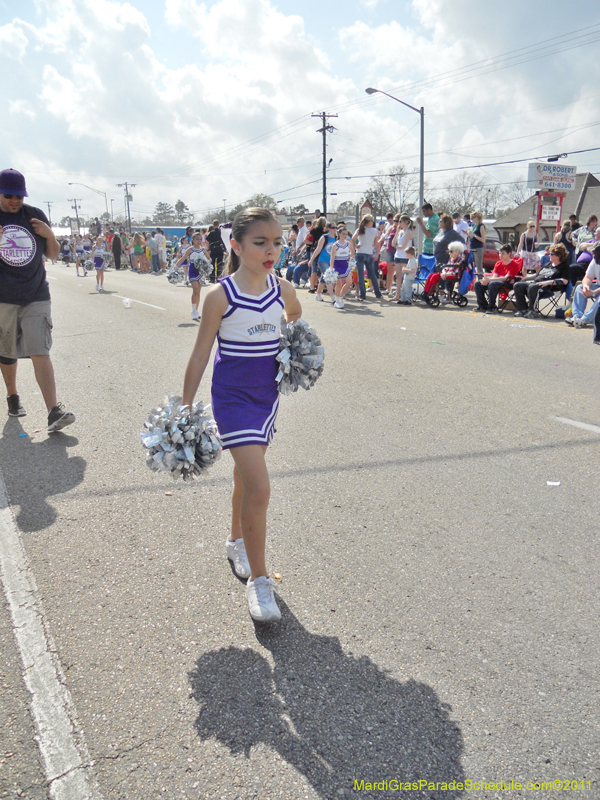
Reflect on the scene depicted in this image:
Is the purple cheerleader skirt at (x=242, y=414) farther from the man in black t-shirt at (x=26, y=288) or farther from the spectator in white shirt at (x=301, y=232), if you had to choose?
the spectator in white shirt at (x=301, y=232)

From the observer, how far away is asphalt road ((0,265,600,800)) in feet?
6.59

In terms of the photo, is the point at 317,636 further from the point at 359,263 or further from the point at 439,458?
the point at 359,263

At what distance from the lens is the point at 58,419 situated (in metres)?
5.11

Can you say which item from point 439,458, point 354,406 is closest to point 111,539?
point 439,458

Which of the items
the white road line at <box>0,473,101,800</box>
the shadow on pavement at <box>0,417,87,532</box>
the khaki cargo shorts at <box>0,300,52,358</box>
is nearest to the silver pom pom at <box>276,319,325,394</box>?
the white road line at <box>0,473,101,800</box>

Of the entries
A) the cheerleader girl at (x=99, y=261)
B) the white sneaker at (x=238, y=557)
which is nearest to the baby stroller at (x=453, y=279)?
the cheerleader girl at (x=99, y=261)

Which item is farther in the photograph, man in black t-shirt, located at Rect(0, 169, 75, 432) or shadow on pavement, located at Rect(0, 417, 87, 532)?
man in black t-shirt, located at Rect(0, 169, 75, 432)

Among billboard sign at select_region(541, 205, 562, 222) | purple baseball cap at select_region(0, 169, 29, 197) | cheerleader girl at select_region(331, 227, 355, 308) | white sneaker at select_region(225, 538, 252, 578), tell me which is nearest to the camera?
white sneaker at select_region(225, 538, 252, 578)

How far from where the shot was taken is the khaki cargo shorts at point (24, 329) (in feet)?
16.7

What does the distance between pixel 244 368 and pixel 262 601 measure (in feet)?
3.27

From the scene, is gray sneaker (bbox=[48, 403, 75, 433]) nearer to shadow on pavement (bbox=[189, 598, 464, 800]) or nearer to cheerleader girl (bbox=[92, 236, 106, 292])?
shadow on pavement (bbox=[189, 598, 464, 800])

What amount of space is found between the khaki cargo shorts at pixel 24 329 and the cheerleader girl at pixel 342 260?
872 cm

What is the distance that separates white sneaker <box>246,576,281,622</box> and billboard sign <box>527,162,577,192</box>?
17471mm

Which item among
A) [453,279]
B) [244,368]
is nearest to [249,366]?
[244,368]
